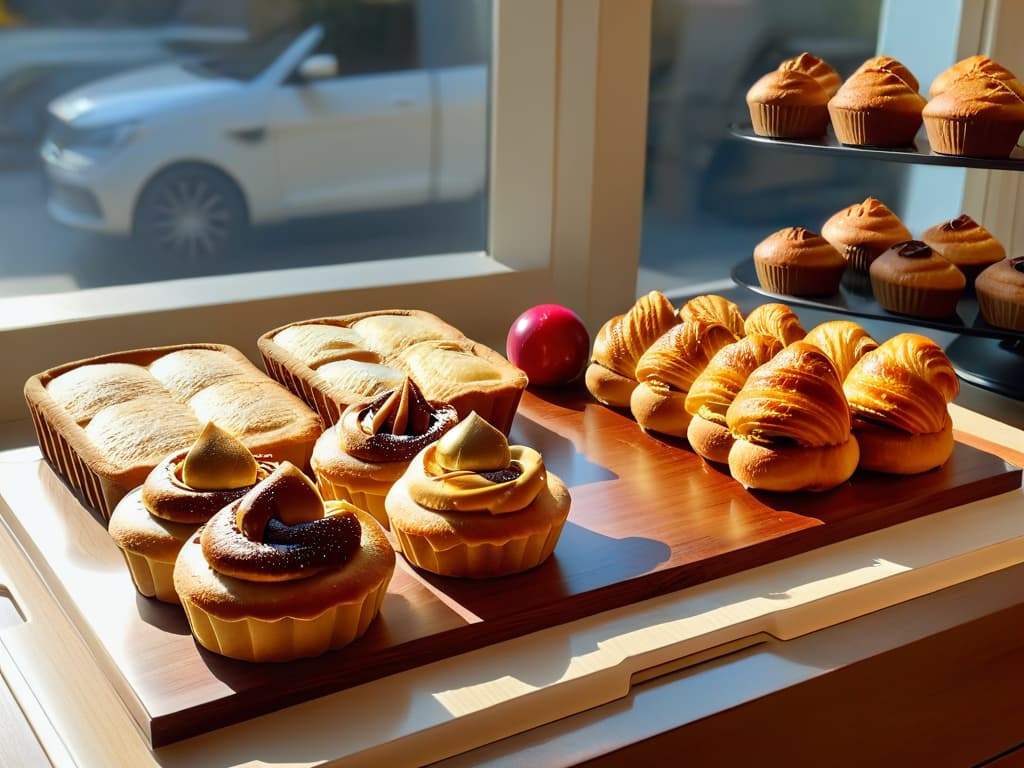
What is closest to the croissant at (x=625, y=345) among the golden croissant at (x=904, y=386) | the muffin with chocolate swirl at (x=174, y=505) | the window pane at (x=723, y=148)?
the golden croissant at (x=904, y=386)

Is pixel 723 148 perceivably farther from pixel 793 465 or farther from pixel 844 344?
pixel 793 465

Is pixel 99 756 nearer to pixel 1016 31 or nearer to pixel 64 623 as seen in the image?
pixel 64 623

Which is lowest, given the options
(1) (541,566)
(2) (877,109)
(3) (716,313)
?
(1) (541,566)

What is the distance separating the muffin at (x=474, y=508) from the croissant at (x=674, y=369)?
25 cm

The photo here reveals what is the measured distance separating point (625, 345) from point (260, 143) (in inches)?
36.5

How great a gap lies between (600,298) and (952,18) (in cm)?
81

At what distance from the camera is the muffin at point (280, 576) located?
0.69 metres

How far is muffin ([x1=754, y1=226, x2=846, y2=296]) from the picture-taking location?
1.26m

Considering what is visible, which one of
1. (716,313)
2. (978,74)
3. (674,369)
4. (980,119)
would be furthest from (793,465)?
(978,74)

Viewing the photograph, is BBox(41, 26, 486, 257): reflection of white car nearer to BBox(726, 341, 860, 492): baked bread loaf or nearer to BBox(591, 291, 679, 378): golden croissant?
BBox(591, 291, 679, 378): golden croissant

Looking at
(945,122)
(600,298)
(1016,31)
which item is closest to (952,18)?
(1016,31)

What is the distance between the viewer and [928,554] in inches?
35.0

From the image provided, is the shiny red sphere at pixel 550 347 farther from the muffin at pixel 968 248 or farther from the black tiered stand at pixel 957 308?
the muffin at pixel 968 248

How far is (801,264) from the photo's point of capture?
1254 mm
